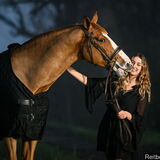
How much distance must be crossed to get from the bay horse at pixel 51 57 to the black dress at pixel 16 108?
11mm

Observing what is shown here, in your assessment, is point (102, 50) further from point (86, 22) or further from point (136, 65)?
point (136, 65)

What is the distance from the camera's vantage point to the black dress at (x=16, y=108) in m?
4.25

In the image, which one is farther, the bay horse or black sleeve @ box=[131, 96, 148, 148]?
black sleeve @ box=[131, 96, 148, 148]

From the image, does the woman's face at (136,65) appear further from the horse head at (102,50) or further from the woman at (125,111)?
the horse head at (102,50)

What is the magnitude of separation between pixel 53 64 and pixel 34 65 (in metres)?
0.22

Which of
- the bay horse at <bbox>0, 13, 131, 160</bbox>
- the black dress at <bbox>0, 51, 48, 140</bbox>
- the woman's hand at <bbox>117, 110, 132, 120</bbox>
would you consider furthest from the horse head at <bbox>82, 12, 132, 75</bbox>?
the black dress at <bbox>0, 51, 48, 140</bbox>

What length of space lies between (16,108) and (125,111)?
125 centimetres

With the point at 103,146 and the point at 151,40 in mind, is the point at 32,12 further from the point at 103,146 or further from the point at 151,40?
the point at 103,146

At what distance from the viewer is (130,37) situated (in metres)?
14.7

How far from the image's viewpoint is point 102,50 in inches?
176

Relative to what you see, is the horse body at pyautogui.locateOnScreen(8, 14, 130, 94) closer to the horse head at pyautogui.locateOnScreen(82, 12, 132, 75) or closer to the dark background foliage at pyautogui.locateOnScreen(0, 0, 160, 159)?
the horse head at pyautogui.locateOnScreen(82, 12, 132, 75)

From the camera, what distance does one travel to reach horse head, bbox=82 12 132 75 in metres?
4.42

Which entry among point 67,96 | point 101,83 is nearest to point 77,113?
point 67,96

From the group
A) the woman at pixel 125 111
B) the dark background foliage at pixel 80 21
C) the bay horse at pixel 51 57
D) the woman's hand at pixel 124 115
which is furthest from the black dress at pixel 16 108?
the dark background foliage at pixel 80 21
